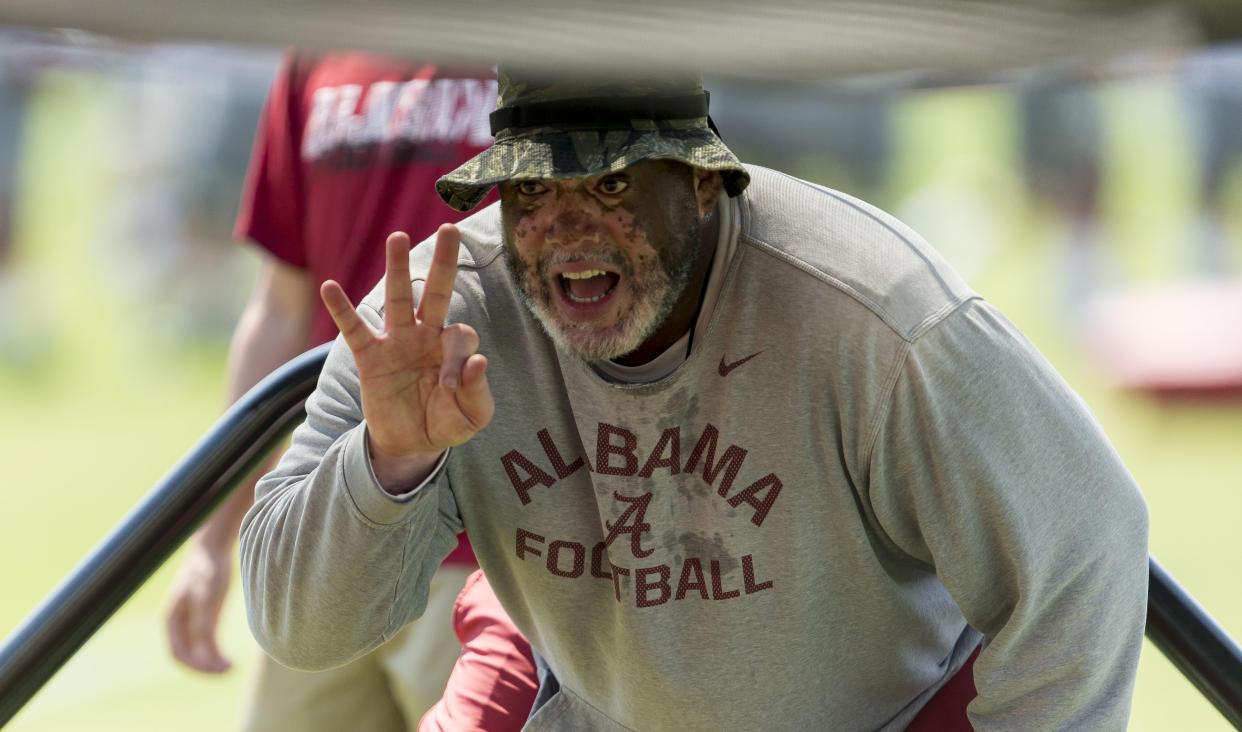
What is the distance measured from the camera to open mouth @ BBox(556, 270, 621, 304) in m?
1.52

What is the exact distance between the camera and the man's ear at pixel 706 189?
1.56m

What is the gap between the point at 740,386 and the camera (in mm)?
1479

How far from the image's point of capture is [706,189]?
1562 millimetres

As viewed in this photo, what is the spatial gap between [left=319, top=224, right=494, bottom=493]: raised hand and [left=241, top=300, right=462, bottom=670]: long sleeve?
0.11 feet

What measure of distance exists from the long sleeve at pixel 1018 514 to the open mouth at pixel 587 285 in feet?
1.13

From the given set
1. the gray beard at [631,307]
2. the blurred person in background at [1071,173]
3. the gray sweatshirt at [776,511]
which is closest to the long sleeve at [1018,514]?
the gray sweatshirt at [776,511]

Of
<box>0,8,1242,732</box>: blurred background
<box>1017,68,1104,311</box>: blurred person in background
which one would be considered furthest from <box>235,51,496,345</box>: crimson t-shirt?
<box>1017,68,1104,311</box>: blurred person in background

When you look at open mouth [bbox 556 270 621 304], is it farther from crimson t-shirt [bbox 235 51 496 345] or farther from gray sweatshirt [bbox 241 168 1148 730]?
crimson t-shirt [bbox 235 51 496 345]

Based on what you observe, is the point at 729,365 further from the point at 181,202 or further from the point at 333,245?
the point at 181,202

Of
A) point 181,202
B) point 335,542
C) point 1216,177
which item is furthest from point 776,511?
point 1216,177

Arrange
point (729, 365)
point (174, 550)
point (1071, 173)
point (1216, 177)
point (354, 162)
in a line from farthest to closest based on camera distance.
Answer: point (1071, 173)
point (1216, 177)
point (354, 162)
point (174, 550)
point (729, 365)

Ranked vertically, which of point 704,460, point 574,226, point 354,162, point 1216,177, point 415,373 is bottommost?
point 1216,177

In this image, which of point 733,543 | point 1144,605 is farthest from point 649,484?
point 1144,605

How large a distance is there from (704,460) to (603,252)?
0.25 m
